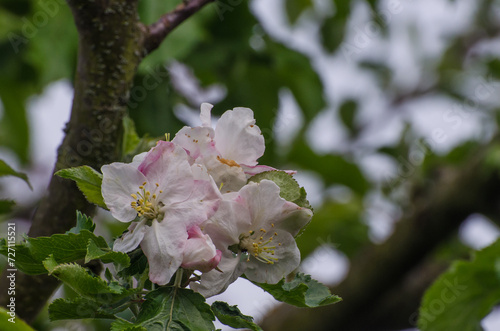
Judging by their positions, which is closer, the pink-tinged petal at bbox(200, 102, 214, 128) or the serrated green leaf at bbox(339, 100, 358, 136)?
the pink-tinged petal at bbox(200, 102, 214, 128)

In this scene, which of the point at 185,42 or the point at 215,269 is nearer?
the point at 215,269

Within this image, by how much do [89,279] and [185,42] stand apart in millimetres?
812

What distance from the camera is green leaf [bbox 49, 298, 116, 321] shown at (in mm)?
560

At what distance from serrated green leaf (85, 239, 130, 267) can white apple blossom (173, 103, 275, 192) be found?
0.12 metres

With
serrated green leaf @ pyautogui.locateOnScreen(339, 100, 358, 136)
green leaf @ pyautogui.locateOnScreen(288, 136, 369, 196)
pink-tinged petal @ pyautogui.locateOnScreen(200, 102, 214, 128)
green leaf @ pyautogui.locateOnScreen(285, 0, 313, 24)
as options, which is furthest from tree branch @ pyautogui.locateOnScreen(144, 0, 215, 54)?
serrated green leaf @ pyautogui.locateOnScreen(339, 100, 358, 136)

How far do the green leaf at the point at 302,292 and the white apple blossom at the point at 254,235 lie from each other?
1cm

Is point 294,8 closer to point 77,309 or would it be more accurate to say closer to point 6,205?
point 6,205

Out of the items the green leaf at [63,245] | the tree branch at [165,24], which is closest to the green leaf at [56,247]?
the green leaf at [63,245]

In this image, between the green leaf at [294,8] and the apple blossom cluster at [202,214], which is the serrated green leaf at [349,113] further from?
the apple blossom cluster at [202,214]

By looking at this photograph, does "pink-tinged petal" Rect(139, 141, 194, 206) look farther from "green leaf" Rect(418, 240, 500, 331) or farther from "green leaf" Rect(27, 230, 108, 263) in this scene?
"green leaf" Rect(418, 240, 500, 331)

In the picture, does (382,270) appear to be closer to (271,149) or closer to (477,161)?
(477,161)

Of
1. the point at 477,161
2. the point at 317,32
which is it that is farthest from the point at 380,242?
the point at 317,32

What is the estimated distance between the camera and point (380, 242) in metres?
2.01

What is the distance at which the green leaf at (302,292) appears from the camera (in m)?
0.58
